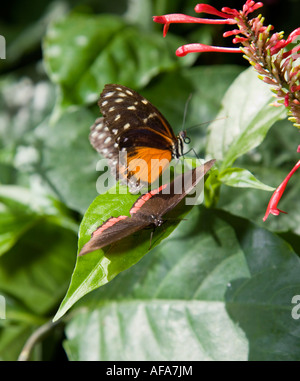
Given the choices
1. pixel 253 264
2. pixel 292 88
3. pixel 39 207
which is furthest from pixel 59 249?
pixel 292 88

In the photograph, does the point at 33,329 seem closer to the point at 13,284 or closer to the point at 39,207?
the point at 13,284

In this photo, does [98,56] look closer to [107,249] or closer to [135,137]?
[135,137]

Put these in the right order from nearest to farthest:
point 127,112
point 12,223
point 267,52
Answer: point 267,52
point 127,112
point 12,223

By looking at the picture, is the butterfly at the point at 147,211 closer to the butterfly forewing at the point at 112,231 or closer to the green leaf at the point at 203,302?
the butterfly forewing at the point at 112,231

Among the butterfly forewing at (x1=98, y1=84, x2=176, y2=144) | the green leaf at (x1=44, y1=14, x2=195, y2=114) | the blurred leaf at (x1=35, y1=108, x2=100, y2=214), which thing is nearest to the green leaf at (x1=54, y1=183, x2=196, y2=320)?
the butterfly forewing at (x1=98, y1=84, x2=176, y2=144)

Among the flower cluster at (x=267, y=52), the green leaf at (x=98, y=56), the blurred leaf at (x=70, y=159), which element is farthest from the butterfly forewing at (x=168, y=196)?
the green leaf at (x=98, y=56)

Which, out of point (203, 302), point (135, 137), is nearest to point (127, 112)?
point (135, 137)
